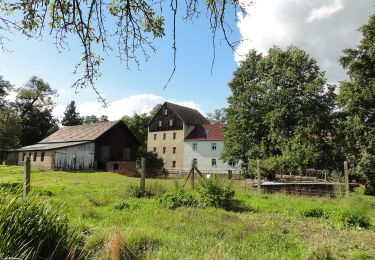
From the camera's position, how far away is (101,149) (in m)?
47.5

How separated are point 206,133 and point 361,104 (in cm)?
3078

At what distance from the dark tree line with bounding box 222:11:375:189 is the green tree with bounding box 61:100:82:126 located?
4761cm

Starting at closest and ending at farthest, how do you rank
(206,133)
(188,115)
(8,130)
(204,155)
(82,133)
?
(82,133), (204,155), (8,130), (206,133), (188,115)

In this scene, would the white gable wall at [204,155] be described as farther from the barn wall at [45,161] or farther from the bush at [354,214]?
the bush at [354,214]

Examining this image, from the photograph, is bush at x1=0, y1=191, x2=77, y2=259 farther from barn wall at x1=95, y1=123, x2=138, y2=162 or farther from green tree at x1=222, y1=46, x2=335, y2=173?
barn wall at x1=95, y1=123, x2=138, y2=162

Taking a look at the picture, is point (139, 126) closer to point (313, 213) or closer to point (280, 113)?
point (280, 113)

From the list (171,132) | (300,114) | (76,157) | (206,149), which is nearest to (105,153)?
(76,157)

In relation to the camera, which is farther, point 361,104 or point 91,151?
point 91,151

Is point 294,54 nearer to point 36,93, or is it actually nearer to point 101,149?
point 101,149

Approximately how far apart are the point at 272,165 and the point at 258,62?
11.3 m

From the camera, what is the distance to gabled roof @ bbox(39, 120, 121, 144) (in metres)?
47.8

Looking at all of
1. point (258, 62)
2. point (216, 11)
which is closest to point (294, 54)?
point (258, 62)

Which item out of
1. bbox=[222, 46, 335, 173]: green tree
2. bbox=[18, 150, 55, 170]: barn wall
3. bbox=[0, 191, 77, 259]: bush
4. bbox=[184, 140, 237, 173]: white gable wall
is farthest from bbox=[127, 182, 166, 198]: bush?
bbox=[184, 140, 237, 173]: white gable wall

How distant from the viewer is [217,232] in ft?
25.6
